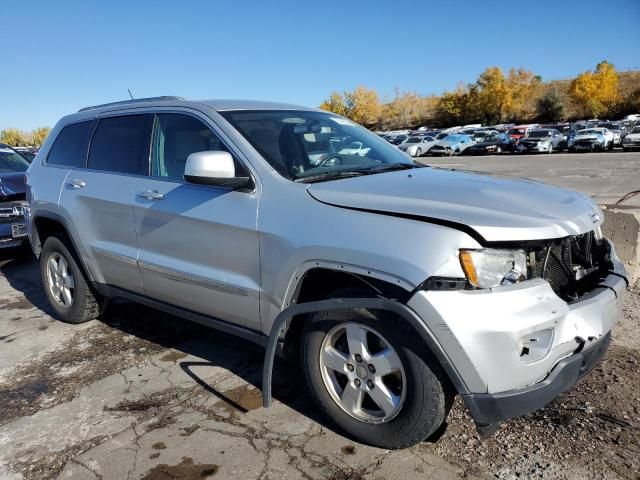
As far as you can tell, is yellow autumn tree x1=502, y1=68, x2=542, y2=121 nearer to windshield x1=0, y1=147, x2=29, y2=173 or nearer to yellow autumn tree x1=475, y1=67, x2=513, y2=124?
yellow autumn tree x1=475, y1=67, x2=513, y2=124

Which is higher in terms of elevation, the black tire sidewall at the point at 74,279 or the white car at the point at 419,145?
the black tire sidewall at the point at 74,279

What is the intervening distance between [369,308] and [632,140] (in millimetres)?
33965

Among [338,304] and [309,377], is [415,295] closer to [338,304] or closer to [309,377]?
[338,304]

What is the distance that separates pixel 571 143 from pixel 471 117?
2097 inches

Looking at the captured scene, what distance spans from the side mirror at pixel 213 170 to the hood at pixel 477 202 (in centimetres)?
47

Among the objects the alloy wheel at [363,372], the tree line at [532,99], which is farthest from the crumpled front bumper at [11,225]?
the tree line at [532,99]

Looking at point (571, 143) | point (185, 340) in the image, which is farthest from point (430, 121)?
point (185, 340)

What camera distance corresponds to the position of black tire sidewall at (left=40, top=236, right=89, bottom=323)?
4.61m

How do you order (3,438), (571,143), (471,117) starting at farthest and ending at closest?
(471,117) < (571,143) < (3,438)

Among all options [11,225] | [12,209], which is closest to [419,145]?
[12,209]

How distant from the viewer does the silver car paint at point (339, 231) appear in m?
2.33

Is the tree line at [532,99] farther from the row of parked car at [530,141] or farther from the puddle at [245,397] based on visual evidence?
the puddle at [245,397]

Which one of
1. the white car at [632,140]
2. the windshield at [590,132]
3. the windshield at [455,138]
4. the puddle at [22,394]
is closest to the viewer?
the puddle at [22,394]

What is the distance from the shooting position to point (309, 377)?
288 cm
